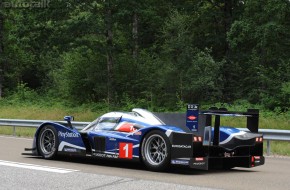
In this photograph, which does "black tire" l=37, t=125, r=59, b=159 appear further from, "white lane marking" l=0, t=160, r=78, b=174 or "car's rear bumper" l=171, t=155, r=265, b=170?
"car's rear bumper" l=171, t=155, r=265, b=170

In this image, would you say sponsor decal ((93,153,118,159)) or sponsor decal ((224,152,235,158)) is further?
sponsor decal ((93,153,118,159))

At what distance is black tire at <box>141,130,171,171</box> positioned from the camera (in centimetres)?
898

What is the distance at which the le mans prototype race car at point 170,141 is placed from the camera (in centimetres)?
888

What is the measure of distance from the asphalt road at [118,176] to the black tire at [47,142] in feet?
0.60

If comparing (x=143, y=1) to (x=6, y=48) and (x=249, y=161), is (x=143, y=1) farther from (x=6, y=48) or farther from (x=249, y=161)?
Result: (x=249, y=161)

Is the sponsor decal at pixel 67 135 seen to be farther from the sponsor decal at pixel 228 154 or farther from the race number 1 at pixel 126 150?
the sponsor decal at pixel 228 154

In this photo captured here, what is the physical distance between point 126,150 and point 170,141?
3.51 ft

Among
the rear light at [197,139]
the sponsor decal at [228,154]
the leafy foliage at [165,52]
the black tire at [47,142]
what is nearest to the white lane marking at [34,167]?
the black tire at [47,142]

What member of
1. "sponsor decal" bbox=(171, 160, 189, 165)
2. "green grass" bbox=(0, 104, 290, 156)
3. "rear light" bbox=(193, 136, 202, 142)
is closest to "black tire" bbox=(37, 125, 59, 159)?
"sponsor decal" bbox=(171, 160, 189, 165)

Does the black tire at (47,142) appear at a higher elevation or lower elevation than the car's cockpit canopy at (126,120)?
lower

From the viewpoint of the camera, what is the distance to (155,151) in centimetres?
924

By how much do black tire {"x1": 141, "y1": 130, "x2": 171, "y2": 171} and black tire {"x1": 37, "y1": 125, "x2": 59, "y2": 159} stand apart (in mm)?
2449

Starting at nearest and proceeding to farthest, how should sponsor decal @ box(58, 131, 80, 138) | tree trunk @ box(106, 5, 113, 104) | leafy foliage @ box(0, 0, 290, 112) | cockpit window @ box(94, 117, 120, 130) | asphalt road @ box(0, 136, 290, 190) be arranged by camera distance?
asphalt road @ box(0, 136, 290, 190)
cockpit window @ box(94, 117, 120, 130)
sponsor decal @ box(58, 131, 80, 138)
leafy foliage @ box(0, 0, 290, 112)
tree trunk @ box(106, 5, 113, 104)

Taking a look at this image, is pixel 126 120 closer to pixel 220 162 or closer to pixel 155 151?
pixel 155 151
